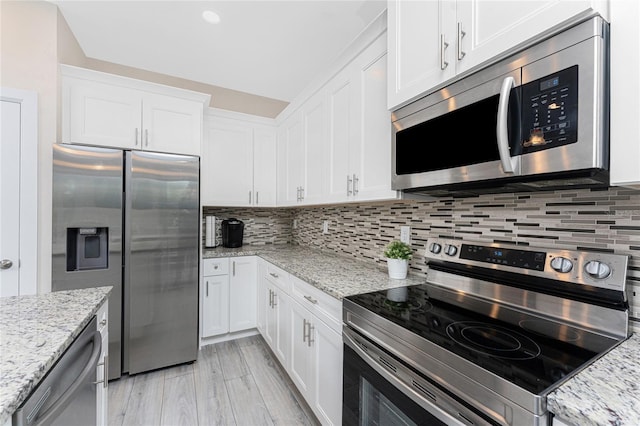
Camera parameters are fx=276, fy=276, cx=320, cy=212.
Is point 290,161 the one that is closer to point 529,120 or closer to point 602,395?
point 529,120

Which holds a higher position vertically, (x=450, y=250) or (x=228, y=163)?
(x=228, y=163)

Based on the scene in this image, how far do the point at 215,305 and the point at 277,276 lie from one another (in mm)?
834

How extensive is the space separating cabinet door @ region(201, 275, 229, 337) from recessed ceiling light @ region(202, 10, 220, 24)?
2117mm

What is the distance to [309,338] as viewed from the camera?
1.67m

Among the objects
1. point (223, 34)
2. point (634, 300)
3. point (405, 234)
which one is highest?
point (223, 34)

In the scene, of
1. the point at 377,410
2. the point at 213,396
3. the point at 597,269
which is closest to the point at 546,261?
the point at 597,269

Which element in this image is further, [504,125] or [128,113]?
[128,113]

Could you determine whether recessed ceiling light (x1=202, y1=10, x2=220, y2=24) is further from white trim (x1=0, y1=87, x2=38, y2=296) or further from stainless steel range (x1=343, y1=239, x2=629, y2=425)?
stainless steel range (x1=343, y1=239, x2=629, y2=425)

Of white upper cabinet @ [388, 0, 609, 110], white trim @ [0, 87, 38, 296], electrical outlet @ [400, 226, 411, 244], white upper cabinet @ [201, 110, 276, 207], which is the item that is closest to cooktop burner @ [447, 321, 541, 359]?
electrical outlet @ [400, 226, 411, 244]

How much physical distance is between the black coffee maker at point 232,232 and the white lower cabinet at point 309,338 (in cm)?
80

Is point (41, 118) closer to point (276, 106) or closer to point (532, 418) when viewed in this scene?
point (276, 106)

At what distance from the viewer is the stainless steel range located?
27.0 inches

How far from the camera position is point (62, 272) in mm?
1947

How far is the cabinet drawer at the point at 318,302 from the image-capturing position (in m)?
1.40
